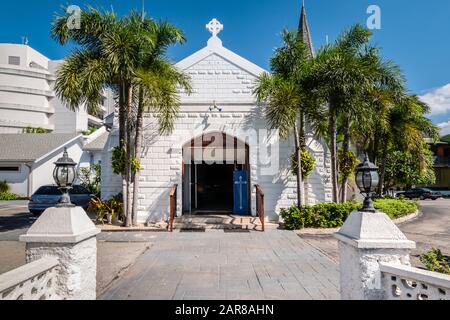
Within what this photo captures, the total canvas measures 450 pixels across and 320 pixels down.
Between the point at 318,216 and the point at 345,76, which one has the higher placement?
the point at 345,76

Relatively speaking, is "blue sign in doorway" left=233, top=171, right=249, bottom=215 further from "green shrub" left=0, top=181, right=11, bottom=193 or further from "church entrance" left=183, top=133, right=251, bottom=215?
"green shrub" left=0, top=181, right=11, bottom=193

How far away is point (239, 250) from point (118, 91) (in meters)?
7.00

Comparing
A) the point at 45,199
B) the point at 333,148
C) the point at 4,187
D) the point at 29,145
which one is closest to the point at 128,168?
the point at 45,199

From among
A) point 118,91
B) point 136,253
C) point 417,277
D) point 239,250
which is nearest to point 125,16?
point 118,91

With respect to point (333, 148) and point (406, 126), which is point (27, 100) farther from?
point (406, 126)

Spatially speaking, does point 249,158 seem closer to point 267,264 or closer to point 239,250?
point 239,250

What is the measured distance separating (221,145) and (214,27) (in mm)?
4624

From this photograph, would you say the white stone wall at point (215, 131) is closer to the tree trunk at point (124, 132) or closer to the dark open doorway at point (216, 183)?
the tree trunk at point (124, 132)

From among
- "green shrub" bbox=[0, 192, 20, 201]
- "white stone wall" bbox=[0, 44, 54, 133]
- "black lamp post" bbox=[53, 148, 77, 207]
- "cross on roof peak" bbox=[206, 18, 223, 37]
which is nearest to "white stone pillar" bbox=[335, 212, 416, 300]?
"black lamp post" bbox=[53, 148, 77, 207]

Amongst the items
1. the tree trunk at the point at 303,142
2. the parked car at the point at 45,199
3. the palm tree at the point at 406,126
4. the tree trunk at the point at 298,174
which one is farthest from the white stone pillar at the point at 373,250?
the parked car at the point at 45,199

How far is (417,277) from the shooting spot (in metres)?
2.93

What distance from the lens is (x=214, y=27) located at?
38.1ft

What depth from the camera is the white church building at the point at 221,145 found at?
10953mm

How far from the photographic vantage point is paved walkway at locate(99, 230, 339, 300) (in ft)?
14.7
